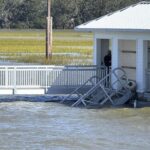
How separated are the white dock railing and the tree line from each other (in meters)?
116

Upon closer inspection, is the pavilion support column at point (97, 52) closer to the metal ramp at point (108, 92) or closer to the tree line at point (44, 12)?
the metal ramp at point (108, 92)

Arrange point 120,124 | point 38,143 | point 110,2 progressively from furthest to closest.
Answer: point 110,2 < point 120,124 < point 38,143

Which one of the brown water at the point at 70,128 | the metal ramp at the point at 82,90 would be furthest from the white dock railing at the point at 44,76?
the brown water at the point at 70,128

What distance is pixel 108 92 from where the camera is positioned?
34469 mm

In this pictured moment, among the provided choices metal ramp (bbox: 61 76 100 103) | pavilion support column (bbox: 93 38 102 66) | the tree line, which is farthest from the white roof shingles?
the tree line

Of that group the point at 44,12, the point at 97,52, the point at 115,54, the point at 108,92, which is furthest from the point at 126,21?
the point at 44,12

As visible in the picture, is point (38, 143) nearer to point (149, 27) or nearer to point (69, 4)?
point (149, 27)

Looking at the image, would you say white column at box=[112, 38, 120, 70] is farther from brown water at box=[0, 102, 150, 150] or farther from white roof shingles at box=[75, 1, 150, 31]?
brown water at box=[0, 102, 150, 150]

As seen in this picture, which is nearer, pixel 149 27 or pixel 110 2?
pixel 149 27

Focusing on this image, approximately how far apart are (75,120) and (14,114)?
8.97 ft

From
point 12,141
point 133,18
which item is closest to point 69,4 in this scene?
point 133,18

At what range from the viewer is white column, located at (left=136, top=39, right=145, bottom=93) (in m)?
34.0

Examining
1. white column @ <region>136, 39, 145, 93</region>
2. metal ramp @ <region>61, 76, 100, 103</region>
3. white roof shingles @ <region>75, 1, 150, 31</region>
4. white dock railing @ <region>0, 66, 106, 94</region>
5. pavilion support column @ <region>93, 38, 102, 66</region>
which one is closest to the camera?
white column @ <region>136, 39, 145, 93</region>

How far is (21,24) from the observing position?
15975 cm
